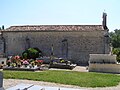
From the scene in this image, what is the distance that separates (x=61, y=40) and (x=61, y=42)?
0.26m

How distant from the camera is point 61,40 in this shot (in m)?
28.9

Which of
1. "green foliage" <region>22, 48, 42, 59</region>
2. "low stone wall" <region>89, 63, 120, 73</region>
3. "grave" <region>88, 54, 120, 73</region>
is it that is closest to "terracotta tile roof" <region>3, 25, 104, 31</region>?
"green foliage" <region>22, 48, 42, 59</region>

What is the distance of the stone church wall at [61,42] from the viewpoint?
27.8 meters

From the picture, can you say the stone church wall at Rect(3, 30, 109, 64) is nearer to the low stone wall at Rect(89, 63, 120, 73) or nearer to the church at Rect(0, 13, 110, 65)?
the church at Rect(0, 13, 110, 65)

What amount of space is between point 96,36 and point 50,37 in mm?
6052

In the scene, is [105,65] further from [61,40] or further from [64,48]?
[61,40]

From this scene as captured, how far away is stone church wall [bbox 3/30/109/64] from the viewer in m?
27.8

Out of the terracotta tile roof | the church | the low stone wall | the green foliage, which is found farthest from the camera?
the terracotta tile roof

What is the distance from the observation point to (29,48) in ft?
95.3

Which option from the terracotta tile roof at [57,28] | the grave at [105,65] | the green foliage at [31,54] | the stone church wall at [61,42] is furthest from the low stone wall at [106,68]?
the green foliage at [31,54]

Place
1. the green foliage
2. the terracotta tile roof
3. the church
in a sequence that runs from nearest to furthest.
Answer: the green foliage < the church < the terracotta tile roof

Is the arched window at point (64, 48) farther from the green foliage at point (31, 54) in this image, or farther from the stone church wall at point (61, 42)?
the green foliage at point (31, 54)

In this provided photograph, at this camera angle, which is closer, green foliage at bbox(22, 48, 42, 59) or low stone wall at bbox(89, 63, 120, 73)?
low stone wall at bbox(89, 63, 120, 73)

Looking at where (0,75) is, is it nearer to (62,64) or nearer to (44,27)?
(62,64)
